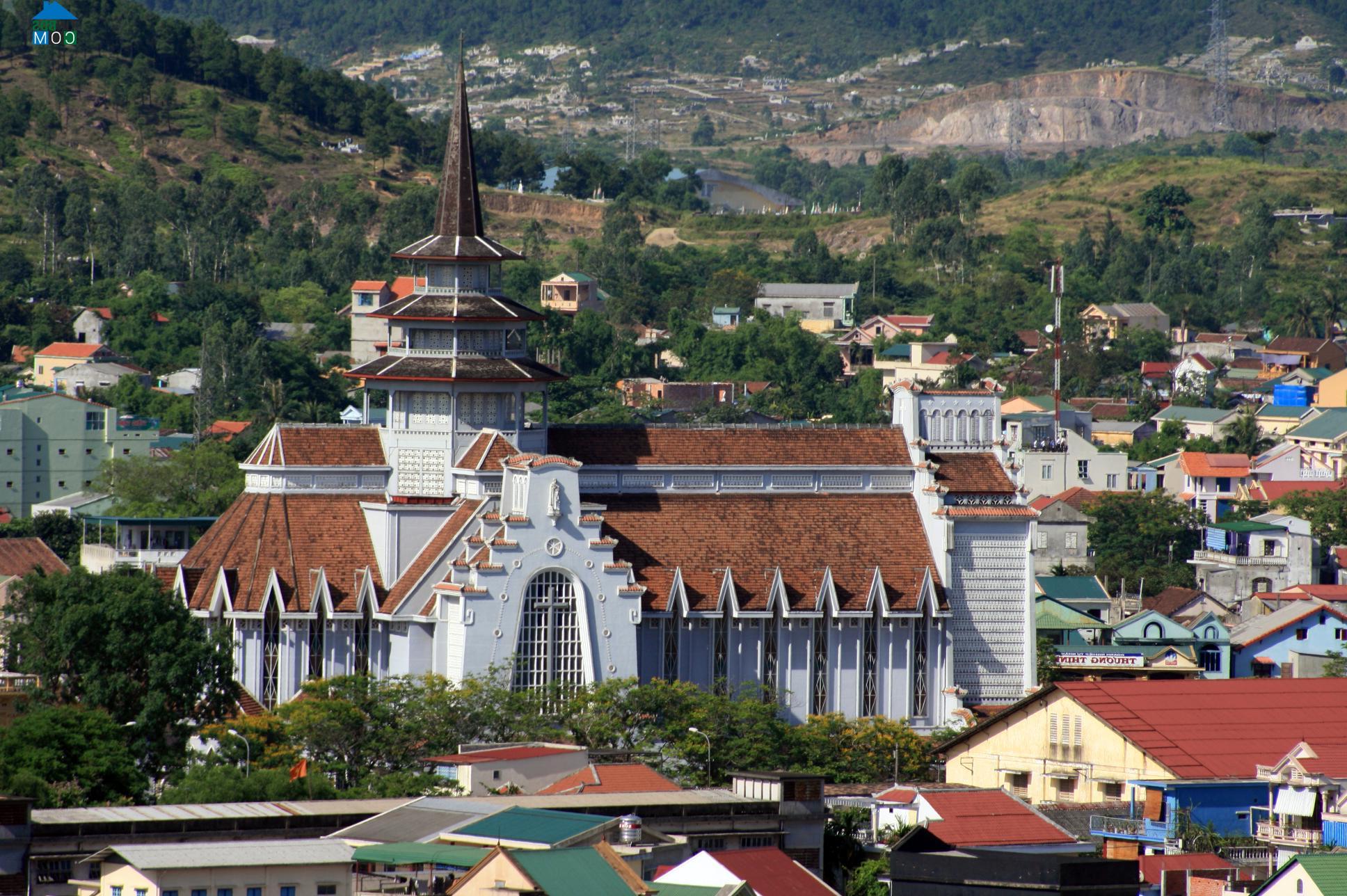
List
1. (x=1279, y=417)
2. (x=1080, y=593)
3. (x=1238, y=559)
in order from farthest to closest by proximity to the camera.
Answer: (x=1279, y=417) → (x=1238, y=559) → (x=1080, y=593)

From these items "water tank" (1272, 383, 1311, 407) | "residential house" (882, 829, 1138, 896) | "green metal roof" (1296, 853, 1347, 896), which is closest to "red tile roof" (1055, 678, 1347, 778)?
"green metal roof" (1296, 853, 1347, 896)

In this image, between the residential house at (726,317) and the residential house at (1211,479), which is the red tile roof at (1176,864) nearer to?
the residential house at (1211,479)

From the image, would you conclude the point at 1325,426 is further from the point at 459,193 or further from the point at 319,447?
the point at 319,447

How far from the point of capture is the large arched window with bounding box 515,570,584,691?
6406 cm

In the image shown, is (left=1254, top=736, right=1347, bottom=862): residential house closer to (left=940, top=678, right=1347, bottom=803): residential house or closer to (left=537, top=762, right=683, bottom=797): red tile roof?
(left=940, top=678, right=1347, bottom=803): residential house

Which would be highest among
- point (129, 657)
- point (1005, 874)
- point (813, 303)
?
point (813, 303)

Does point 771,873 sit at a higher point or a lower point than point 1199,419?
lower

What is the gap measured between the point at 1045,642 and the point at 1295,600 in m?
17.4

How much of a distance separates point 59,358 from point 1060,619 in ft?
227

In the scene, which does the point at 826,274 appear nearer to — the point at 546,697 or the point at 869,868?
the point at 546,697

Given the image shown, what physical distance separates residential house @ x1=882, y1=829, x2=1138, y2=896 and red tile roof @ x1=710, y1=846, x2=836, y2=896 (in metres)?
1.93

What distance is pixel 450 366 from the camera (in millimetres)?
67625

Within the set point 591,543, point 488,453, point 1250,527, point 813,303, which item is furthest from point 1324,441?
point 591,543

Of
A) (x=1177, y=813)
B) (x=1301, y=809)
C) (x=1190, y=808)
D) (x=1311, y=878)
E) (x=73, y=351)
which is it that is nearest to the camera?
(x=1311, y=878)
